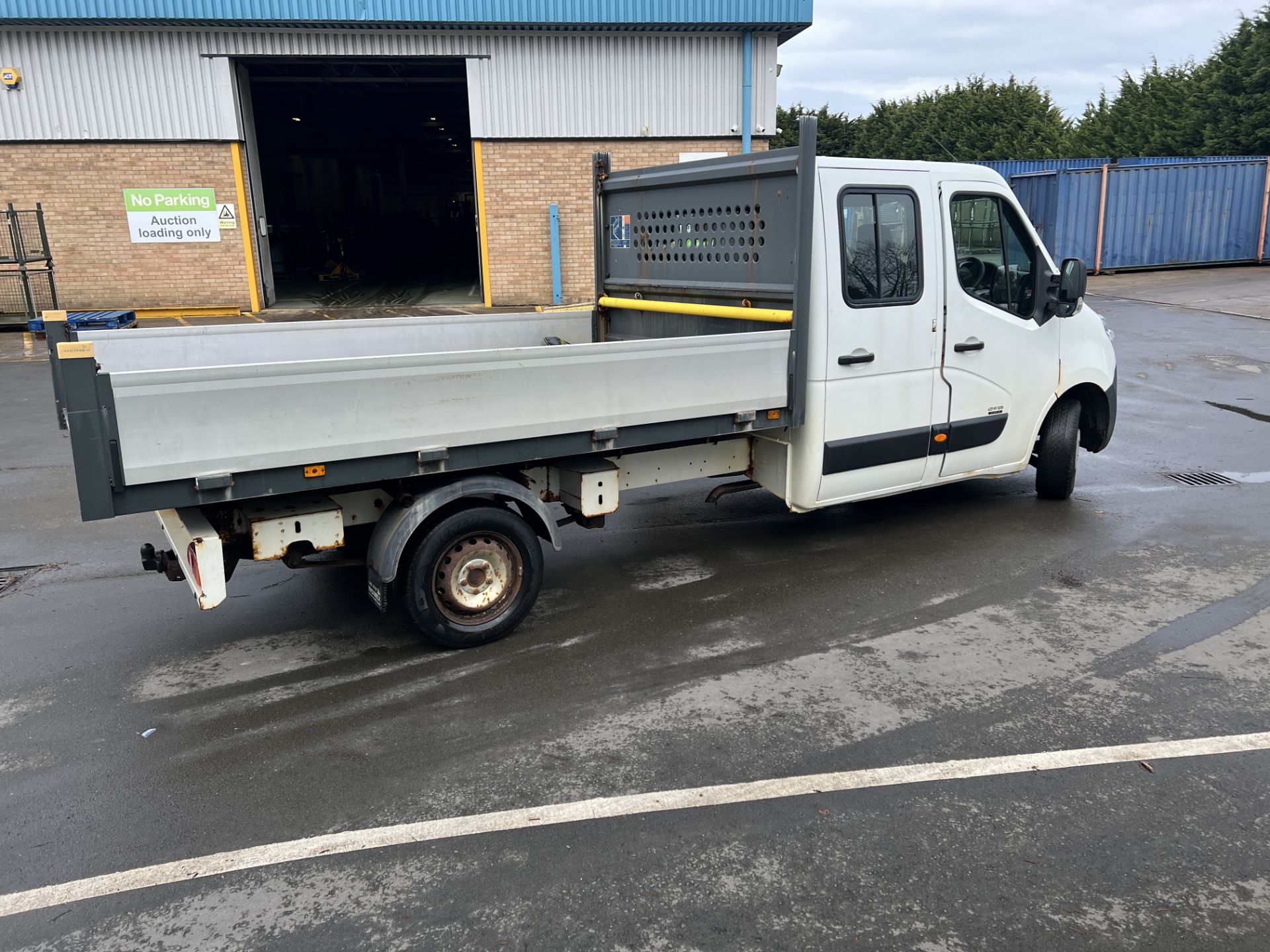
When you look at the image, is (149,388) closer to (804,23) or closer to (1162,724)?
(1162,724)

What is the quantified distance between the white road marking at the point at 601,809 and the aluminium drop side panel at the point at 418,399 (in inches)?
62.0

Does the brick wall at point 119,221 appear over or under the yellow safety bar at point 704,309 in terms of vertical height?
over

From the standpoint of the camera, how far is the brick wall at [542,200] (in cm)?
1995

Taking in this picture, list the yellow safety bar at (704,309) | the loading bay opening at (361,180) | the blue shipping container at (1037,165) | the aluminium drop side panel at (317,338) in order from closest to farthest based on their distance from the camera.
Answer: the aluminium drop side panel at (317,338)
the yellow safety bar at (704,309)
the loading bay opening at (361,180)
the blue shipping container at (1037,165)

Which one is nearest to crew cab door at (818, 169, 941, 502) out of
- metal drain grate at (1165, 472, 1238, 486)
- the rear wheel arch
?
the rear wheel arch

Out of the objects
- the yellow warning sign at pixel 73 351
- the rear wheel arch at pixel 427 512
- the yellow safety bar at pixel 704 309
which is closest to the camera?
the yellow warning sign at pixel 73 351

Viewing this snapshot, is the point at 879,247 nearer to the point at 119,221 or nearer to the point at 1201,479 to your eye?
the point at 1201,479

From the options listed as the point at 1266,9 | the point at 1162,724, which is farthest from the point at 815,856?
the point at 1266,9

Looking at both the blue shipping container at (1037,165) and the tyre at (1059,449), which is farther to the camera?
the blue shipping container at (1037,165)

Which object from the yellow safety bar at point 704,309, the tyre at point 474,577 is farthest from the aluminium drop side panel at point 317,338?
the tyre at point 474,577

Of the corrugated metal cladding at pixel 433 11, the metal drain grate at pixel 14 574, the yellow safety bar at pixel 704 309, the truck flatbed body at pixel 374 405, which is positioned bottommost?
the metal drain grate at pixel 14 574

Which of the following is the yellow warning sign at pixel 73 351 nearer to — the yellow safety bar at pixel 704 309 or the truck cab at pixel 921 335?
the yellow safety bar at pixel 704 309

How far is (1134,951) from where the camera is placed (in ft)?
9.78

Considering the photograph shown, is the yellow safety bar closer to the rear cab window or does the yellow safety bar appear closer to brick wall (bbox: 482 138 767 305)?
the rear cab window
